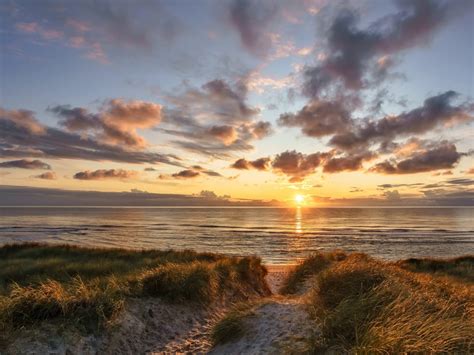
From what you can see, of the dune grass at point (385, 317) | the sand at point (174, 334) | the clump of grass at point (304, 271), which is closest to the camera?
the dune grass at point (385, 317)

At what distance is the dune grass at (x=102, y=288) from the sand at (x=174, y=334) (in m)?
0.41

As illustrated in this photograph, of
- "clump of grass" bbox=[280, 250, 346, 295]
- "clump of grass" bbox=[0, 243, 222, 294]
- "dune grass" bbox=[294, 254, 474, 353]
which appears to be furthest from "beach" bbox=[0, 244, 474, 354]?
"clump of grass" bbox=[280, 250, 346, 295]

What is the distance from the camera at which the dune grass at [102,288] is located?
336 inches

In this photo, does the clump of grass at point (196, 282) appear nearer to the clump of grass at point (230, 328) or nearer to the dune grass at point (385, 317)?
the clump of grass at point (230, 328)

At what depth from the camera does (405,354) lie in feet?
18.0

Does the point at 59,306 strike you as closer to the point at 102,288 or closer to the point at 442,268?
the point at 102,288

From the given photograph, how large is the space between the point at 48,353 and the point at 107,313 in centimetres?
185

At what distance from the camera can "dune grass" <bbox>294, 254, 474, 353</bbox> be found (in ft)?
19.2

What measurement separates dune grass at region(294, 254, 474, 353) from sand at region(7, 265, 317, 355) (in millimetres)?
681

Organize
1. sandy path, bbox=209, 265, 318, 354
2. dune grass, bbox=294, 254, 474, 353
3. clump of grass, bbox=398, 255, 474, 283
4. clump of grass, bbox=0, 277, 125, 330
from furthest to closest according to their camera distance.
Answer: clump of grass, bbox=398, 255, 474, 283 → clump of grass, bbox=0, 277, 125, 330 → sandy path, bbox=209, 265, 318, 354 → dune grass, bbox=294, 254, 474, 353

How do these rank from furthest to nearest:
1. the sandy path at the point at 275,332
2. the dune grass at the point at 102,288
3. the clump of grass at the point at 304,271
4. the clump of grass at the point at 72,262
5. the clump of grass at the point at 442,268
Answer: the clump of grass at the point at 442,268, the clump of grass at the point at 304,271, the clump of grass at the point at 72,262, the dune grass at the point at 102,288, the sandy path at the point at 275,332

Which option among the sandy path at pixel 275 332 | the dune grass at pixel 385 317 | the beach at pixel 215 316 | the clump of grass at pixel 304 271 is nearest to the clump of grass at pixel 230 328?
the beach at pixel 215 316

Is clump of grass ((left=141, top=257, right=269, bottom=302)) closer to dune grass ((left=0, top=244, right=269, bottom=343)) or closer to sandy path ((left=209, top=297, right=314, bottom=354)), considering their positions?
dune grass ((left=0, top=244, right=269, bottom=343))

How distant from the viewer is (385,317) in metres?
7.04
